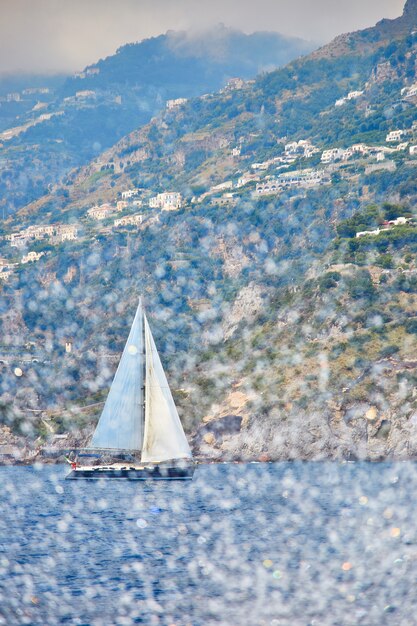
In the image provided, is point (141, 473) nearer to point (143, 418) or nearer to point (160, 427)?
point (143, 418)

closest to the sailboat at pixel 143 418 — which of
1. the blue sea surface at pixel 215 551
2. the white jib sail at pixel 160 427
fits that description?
the white jib sail at pixel 160 427

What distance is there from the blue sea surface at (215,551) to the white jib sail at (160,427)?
2948 mm

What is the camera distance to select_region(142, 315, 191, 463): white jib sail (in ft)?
291

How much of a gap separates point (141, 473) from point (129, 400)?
20.2 feet

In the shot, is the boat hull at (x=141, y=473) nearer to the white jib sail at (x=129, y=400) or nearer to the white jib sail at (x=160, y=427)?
the white jib sail at (x=129, y=400)

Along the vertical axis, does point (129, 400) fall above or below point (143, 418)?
above

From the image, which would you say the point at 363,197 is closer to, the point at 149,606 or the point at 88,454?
the point at 88,454

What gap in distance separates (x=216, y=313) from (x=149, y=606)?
118687mm

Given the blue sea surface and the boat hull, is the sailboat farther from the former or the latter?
the blue sea surface

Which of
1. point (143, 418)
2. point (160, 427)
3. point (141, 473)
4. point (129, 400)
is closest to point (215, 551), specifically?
point (160, 427)

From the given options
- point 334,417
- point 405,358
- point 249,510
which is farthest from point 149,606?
point 405,358

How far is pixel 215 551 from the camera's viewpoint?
6209 centimetres

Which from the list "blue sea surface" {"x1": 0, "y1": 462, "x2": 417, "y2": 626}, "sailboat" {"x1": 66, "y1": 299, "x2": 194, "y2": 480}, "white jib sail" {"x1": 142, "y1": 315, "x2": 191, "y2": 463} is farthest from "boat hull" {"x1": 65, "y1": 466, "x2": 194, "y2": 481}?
"white jib sail" {"x1": 142, "y1": 315, "x2": 191, "y2": 463}

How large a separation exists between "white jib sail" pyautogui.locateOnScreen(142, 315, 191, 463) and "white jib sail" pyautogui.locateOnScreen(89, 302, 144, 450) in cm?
119
